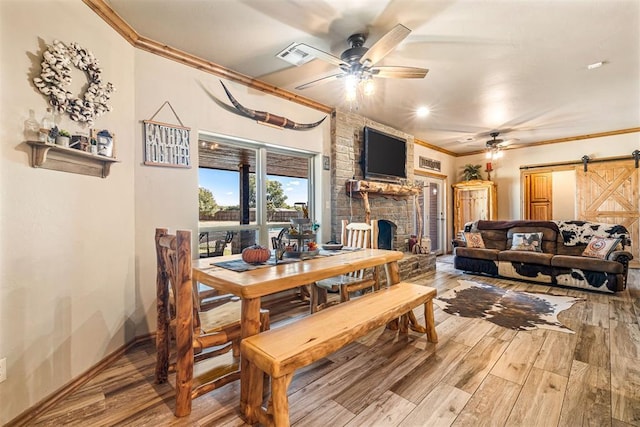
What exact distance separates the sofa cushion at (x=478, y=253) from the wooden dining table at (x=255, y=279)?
363 centimetres

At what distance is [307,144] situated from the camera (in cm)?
402

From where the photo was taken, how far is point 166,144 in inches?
105

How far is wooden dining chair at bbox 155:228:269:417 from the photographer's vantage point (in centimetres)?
160

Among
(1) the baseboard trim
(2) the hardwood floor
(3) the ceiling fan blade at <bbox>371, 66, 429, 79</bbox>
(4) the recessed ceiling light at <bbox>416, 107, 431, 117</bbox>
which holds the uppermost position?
(4) the recessed ceiling light at <bbox>416, 107, 431, 117</bbox>

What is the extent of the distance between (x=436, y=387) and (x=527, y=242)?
3960mm

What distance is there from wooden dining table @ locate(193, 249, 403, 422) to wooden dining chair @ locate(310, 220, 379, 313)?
0.60 m

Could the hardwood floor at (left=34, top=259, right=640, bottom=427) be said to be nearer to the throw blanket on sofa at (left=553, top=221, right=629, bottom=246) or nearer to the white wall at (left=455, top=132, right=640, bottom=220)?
the throw blanket on sofa at (left=553, top=221, right=629, bottom=246)

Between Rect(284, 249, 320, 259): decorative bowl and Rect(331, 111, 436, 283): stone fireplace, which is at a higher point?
Rect(331, 111, 436, 283): stone fireplace

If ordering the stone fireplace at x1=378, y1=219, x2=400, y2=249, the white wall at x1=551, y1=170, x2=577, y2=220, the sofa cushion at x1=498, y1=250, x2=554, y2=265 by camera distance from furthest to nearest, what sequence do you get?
the white wall at x1=551, y1=170, x2=577, y2=220, the stone fireplace at x1=378, y1=219, x2=400, y2=249, the sofa cushion at x1=498, y1=250, x2=554, y2=265

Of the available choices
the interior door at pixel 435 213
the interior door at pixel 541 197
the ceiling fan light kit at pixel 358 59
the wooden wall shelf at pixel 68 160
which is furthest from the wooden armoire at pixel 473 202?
the wooden wall shelf at pixel 68 160

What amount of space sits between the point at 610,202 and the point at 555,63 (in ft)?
14.8

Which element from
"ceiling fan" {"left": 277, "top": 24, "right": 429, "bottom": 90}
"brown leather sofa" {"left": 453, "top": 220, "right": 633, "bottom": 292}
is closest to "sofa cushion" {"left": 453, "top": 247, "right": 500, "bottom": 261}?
"brown leather sofa" {"left": 453, "top": 220, "right": 633, "bottom": 292}

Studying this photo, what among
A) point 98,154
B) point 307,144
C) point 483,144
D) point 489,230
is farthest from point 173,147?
point 483,144

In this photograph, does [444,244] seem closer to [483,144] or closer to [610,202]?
[483,144]
